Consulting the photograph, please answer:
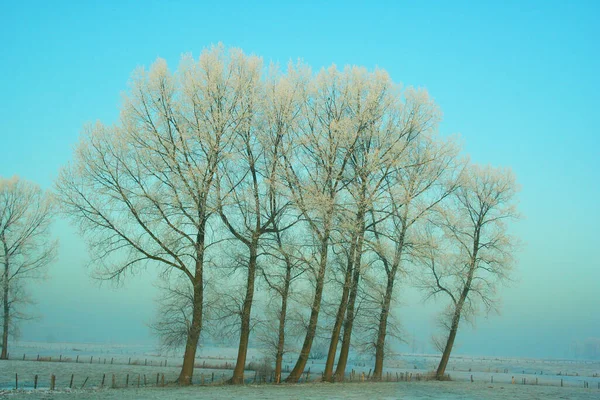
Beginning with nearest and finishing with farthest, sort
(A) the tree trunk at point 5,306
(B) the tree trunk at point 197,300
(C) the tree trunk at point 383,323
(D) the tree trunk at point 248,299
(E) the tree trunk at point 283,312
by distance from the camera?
(B) the tree trunk at point 197,300
(D) the tree trunk at point 248,299
(E) the tree trunk at point 283,312
(C) the tree trunk at point 383,323
(A) the tree trunk at point 5,306

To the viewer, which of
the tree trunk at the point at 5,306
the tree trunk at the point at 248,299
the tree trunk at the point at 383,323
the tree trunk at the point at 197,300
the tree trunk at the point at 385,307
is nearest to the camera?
the tree trunk at the point at 197,300

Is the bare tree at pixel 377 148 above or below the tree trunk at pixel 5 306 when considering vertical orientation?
above

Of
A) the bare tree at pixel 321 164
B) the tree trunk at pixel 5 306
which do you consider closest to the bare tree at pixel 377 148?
the bare tree at pixel 321 164

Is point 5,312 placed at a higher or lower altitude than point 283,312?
lower

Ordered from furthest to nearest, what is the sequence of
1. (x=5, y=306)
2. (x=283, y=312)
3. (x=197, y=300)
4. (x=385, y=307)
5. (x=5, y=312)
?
(x=5, y=312), (x=5, y=306), (x=385, y=307), (x=283, y=312), (x=197, y=300)

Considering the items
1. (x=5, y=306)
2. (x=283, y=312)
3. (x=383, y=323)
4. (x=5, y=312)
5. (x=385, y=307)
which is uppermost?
(x=385, y=307)

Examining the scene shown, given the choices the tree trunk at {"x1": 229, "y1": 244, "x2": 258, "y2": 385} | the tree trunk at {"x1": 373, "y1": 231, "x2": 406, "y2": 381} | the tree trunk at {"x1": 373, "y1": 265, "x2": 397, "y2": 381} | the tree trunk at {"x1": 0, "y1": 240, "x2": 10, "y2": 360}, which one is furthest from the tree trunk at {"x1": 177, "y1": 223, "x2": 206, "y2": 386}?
the tree trunk at {"x1": 0, "y1": 240, "x2": 10, "y2": 360}

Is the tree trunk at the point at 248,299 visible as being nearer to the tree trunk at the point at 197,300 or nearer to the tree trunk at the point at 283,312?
the tree trunk at the point at 283,312

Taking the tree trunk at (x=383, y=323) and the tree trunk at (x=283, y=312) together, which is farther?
the tree trunk at (x=383, y=323)

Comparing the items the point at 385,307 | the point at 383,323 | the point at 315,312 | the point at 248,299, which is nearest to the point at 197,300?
the point at 248,299

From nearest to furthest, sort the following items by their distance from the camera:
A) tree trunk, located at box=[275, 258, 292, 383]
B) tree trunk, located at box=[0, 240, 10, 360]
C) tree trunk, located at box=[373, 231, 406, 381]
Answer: tree trunk, located at box=[275, 258, 292, 383] < tree trunk, located at box=[373, 231, 406, 381] < tree trunk, located at box=[0, 240, 10, 360]

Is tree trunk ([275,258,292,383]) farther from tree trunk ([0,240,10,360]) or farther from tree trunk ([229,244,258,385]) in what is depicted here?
tree trunk ([0,240,10,360])

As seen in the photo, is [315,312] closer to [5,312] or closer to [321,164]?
[321,164]

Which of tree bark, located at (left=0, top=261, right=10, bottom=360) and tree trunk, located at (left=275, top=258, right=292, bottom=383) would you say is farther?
tree bark, located at (left=0, top=261, right=10, bottom=360)
